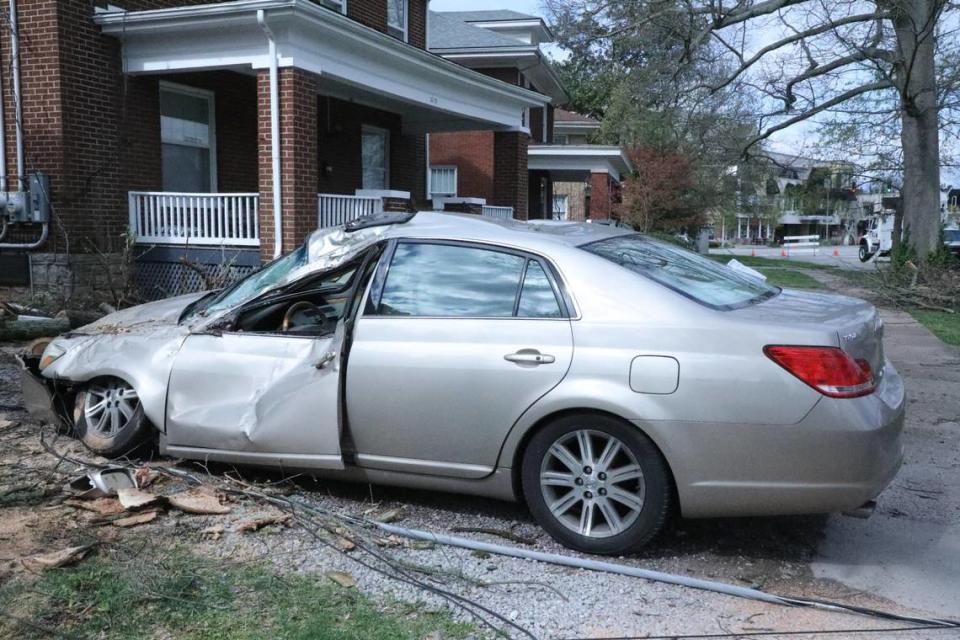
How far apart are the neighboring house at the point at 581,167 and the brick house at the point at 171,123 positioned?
13.5m

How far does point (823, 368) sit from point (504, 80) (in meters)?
21.1

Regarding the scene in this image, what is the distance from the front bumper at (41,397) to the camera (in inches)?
227

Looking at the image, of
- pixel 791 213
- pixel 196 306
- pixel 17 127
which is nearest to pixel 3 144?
pixel 17 127

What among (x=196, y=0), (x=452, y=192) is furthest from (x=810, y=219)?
(x=196, y=0)

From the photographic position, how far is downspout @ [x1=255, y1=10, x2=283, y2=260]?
11.4 m

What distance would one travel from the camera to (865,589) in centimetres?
400

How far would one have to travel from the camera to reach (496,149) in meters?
18.8

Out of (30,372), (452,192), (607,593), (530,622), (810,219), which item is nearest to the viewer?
(530,622)

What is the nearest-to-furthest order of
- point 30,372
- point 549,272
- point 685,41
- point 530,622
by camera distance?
1. point 530,622
2. point 549,272
3. point 30,372
4. point 685,41

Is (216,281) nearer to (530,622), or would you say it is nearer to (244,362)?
(244,362)

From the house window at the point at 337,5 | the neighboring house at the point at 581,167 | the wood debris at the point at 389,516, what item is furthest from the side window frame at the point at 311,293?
the neighboring house at the point at 581,167

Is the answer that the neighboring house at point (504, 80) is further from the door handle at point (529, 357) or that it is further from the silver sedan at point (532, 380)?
the door handle at point (529, 357)

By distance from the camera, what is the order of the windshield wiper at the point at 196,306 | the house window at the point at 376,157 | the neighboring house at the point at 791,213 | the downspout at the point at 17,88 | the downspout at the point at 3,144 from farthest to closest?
1. the neighboring house at the point at 791,213
2. the house window at the point at 376,157
3. the downspout at the point at 3,144
4. the downspout at the point at 17,88
5. the windshield wiper at the point at 196,306

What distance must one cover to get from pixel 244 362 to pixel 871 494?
3254 mm
